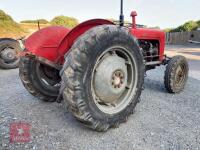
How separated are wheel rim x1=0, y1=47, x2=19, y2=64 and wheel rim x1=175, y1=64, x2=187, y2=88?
5.42 m

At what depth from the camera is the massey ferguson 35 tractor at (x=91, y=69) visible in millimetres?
2893

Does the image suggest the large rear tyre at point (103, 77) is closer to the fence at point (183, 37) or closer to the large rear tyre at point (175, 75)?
the large rear tyre at point (175, 75)

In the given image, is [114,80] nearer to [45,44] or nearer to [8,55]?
[45,44]

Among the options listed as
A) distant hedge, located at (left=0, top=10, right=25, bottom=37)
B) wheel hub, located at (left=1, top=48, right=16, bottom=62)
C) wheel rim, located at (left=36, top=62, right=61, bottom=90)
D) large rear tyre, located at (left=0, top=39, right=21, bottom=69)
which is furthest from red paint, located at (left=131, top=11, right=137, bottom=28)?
distant hedge, located at (left=0, top=10, right=25, bottom=37)

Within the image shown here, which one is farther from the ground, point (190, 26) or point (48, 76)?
point (190, 26)

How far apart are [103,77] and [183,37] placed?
28066 millimetres

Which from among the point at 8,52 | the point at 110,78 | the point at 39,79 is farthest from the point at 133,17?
the point at 8,52

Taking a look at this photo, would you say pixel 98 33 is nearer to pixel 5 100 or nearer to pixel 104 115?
pixel 104 115

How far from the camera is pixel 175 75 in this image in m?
5.10

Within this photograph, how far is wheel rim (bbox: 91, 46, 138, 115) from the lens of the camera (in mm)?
3268

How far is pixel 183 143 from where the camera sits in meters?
3.04

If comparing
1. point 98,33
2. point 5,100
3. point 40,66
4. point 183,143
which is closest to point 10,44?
point 5,100

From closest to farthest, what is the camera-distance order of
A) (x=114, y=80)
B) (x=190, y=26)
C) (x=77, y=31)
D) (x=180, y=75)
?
(x=114, y=80), (x=77, y=31), (x=180, y=75), (x=190, y=26)

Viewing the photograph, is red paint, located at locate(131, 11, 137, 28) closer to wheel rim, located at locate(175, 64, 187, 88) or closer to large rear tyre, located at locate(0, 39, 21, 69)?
wheel rim, located at locate(175, 64, 187, 88)
